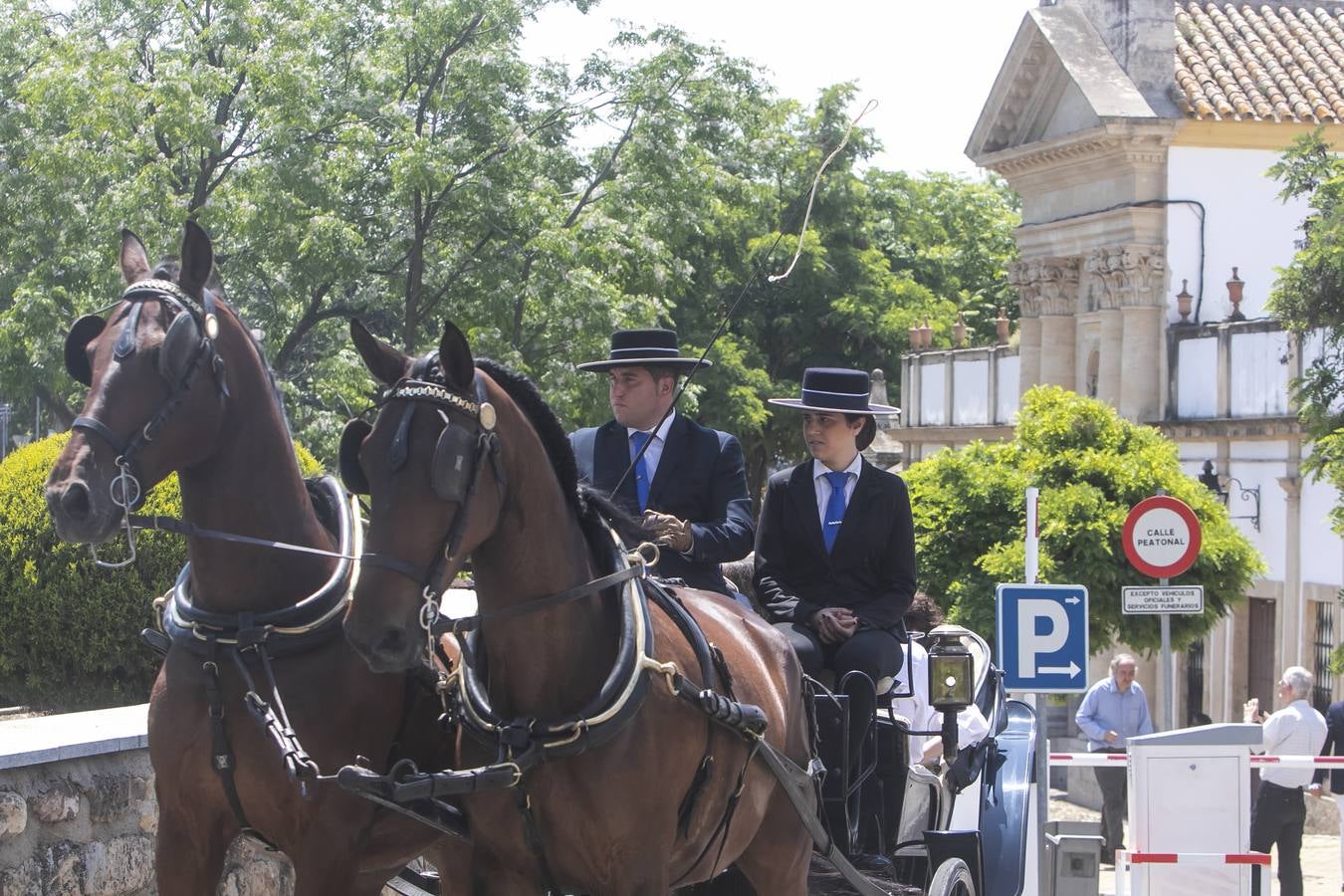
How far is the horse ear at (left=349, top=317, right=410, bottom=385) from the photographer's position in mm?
4918

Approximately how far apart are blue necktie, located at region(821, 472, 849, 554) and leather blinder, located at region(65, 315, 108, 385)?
9.44ft

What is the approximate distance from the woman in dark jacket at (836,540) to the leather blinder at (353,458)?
2361 millimetres

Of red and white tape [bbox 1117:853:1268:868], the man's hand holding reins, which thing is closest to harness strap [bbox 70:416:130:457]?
the man's hand holding reins

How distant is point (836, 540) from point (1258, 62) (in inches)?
1090

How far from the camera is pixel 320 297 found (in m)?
19.6

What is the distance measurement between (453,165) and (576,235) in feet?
4.79

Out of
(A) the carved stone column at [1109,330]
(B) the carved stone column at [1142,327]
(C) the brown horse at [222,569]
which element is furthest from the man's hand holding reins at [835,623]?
(A) the carved stone column at [1109,330]

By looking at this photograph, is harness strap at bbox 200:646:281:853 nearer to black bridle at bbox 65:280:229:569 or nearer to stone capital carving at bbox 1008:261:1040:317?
black bridle at bbox 65:280:229:569

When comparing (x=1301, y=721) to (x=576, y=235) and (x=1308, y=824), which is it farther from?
(x=576, y=235)

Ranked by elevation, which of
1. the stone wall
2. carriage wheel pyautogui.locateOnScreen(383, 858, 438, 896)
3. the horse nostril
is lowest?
carriage wheel pyautogui.locateOnScreen(383, 858, 438, 896)

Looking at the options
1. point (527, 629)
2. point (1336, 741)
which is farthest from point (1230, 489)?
point (527, 629)

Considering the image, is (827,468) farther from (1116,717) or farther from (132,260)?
(1116,717)

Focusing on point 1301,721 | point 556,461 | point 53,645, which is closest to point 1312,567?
point 1301,721

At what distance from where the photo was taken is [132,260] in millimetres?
5699
